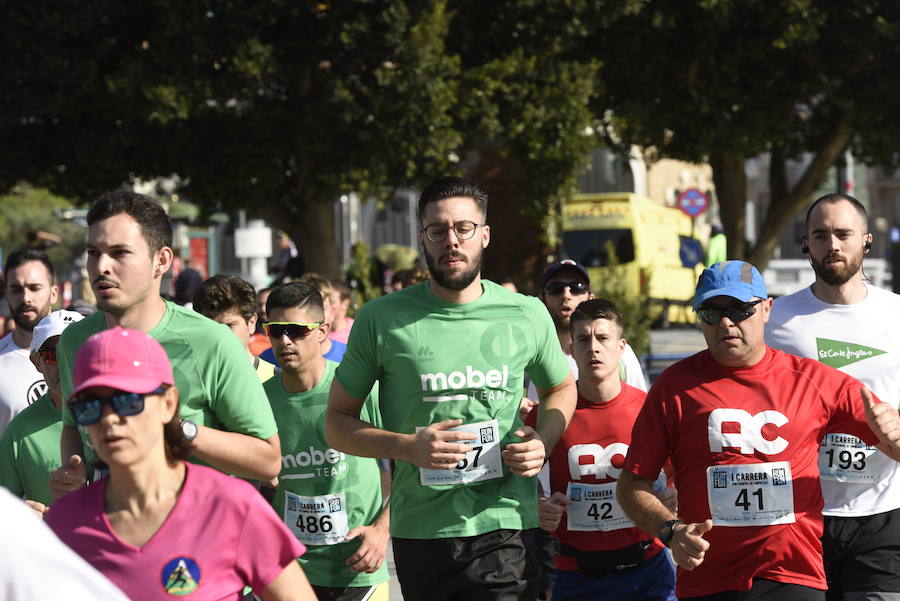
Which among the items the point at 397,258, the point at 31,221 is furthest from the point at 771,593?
the point at 31,221

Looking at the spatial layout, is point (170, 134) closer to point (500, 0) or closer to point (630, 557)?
point (500, 0)

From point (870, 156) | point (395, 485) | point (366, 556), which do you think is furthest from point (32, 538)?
point (870, 156)

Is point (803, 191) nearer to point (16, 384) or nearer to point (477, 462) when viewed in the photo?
point (16, 384)

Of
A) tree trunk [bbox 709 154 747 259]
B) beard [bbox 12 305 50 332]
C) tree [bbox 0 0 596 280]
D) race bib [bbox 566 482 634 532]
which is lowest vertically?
race bib [bbox 566 482 634 532]

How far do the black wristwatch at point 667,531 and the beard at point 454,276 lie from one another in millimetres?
1038

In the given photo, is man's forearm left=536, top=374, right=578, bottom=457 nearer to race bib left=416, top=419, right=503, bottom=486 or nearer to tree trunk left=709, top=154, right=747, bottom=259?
race bib left=416, top=419, right=503, bottom=486

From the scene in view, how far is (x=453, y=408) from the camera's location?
4.71 metres

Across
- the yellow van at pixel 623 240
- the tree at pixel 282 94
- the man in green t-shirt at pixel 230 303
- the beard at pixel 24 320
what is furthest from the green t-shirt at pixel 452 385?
the yellow van at pixel 623 240

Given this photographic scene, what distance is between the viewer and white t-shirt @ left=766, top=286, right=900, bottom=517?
5.50 m

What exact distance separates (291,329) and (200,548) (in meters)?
3.03

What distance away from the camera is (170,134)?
60.2 feet

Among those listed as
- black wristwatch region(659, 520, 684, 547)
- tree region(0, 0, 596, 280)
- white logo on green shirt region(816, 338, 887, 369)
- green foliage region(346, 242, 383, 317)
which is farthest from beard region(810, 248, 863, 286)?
tree region(0, 0, 596, 280)

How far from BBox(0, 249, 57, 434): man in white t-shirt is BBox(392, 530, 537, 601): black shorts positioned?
89.8 inches

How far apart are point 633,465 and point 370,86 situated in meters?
13.4
